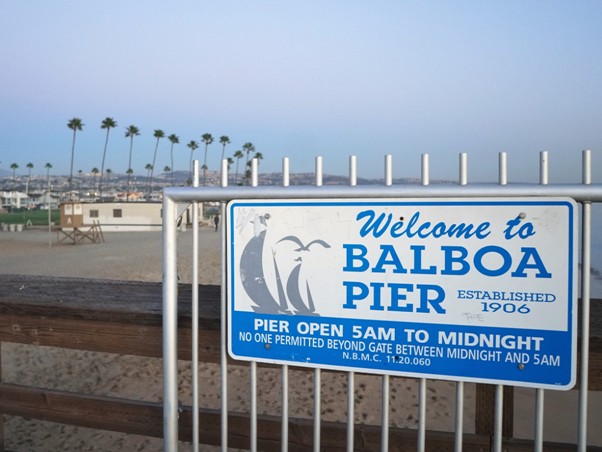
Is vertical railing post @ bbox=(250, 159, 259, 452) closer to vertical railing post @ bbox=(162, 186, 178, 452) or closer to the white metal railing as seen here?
the white metal railing

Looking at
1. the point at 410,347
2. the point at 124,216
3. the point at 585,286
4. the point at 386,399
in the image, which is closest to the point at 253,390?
the point at 386,399

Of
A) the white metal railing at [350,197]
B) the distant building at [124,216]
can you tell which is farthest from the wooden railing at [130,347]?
the distant building at [124,216]

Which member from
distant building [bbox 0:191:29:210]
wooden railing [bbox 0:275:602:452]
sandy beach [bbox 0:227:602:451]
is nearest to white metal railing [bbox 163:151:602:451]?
wooden railing [bbox 0:275:602:452]

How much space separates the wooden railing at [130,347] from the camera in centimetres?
199

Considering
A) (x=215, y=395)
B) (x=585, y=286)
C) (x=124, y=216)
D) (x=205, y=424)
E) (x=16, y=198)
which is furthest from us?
(x=16, y=198)

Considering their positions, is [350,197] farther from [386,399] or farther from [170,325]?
[170,325]

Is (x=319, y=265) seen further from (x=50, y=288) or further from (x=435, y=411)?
(x=435, y=411)

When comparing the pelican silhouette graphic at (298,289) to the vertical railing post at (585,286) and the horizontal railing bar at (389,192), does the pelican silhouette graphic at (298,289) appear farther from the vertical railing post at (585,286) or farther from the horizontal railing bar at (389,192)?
the vertical railing post at (585,286)

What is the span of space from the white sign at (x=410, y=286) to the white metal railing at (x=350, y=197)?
33 millimetres

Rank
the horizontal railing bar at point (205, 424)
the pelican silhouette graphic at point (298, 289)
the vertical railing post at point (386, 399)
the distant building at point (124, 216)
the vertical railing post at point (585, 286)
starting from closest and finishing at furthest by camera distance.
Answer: the vertical railing post at point (585, 286), the vertical railing post at point (386, 399), the pelican silhouette graphic at point (298, 289), the horizontal railing bar at point (205, 424), the distant building at point (124, 216)

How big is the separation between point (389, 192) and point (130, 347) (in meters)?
1.28

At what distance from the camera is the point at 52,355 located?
1091 centimetres

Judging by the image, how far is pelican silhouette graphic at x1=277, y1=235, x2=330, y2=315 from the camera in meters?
1.88

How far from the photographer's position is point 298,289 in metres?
1.90
